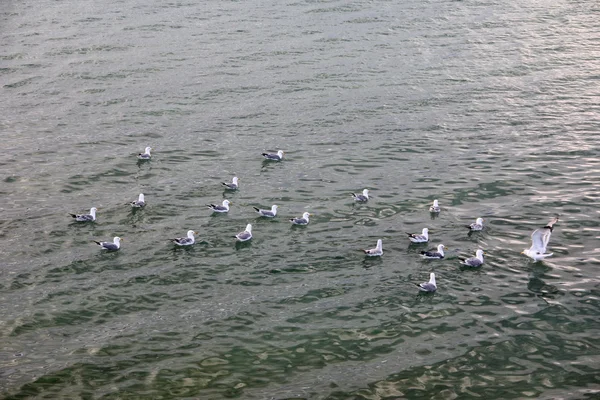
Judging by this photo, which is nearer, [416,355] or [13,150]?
[416,355]

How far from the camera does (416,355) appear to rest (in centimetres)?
2689

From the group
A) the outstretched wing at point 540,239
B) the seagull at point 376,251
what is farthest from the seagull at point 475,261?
the seagull at point 376,251

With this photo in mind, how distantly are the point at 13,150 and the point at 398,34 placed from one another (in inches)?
1233

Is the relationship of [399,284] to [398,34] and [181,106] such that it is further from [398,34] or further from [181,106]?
[398,34]

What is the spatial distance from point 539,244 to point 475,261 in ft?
8.58

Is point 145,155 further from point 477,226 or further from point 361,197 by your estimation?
point 477,226

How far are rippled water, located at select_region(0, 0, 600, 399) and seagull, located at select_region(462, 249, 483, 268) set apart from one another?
52cm

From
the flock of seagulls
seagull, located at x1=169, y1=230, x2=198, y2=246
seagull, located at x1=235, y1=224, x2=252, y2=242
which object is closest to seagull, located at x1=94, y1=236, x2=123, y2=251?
the flock of seagulls

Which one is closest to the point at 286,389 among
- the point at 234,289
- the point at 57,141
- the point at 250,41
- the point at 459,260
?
the point at 234,289

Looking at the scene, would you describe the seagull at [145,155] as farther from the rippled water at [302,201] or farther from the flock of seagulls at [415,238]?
the flock of seagulls at [415,238]

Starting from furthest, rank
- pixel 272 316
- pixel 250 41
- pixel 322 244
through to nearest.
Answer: pixel 250 41, pixel 322 244, pixel 272 316

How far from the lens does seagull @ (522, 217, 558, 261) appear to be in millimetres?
31766

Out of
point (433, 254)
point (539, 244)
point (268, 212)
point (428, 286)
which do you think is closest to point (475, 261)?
point (433, 254)

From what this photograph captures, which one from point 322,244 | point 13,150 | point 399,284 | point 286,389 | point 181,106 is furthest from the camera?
point 181,106
